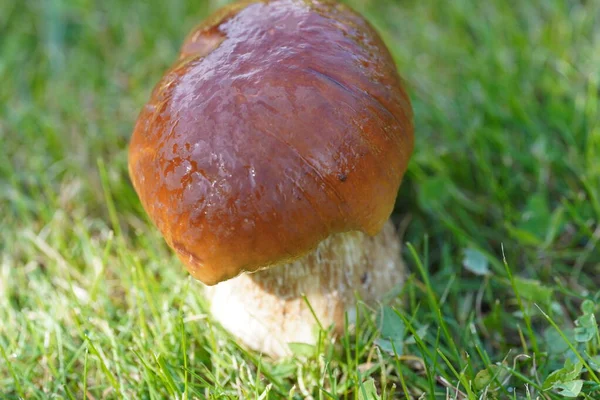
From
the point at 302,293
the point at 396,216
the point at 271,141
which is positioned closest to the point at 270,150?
the point at 271,141

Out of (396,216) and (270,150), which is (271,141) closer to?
(270,150)

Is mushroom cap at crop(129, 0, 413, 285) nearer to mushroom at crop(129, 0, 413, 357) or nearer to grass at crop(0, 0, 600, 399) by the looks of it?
mushroom at crop(129, 0, 413, 357)

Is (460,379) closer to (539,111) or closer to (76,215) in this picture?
(539,111)

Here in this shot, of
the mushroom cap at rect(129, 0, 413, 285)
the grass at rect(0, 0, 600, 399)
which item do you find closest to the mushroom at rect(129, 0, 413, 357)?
the mushroom cap at rect(129, 0, 413, 285)

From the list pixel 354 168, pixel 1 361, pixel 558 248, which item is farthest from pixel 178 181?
pixel 558 248

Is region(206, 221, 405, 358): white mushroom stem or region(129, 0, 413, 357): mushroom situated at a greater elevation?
region(129, 0, 413, 357): mushroom

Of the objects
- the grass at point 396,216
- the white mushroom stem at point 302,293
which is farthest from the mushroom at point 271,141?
the grass at point 396,216

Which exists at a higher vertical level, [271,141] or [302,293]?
[271,141]
